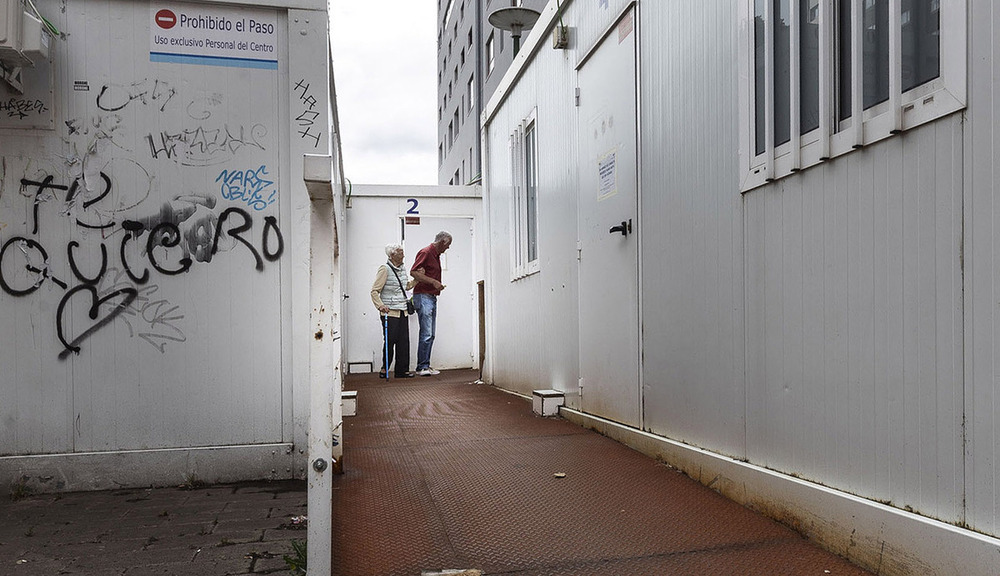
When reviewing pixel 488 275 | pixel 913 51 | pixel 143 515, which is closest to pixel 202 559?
pixel 143 515

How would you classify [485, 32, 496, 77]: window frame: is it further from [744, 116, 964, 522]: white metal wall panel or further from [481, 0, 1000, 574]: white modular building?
[744, 116, 964, 522]: white metal wall panel

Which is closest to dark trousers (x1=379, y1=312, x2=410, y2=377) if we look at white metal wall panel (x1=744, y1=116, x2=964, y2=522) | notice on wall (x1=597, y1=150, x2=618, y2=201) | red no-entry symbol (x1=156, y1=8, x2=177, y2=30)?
notice on wall (x1=597, y1=150, x2=618, y2=201)

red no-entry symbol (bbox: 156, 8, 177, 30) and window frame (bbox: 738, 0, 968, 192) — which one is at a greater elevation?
red no-entry symbol (bbox: 156, 8, 177, 30)

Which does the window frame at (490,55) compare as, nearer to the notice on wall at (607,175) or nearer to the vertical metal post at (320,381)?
the notice on wall at (607,175)

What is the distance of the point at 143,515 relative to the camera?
11.1 ft

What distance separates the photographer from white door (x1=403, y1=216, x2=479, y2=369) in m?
10.8

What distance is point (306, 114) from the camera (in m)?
4.13

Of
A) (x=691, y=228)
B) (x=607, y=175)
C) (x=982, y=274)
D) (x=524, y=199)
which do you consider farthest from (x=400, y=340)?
(x=982, y=274)

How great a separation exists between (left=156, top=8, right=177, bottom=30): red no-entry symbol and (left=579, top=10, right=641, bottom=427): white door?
2.69 metres

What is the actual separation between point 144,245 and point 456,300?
6.94 meters

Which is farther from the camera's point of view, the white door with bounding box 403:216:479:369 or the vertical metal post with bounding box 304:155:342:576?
the white door with bounding box 403:216:479:369

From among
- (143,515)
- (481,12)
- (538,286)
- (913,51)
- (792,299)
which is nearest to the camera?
(913,51)

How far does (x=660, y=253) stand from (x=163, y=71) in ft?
9.67

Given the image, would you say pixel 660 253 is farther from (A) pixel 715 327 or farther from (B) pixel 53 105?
(B) pixel 53 105
